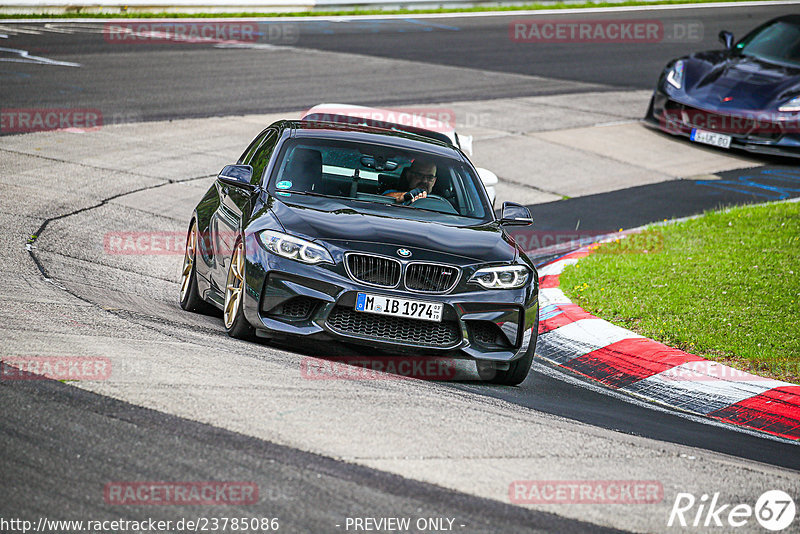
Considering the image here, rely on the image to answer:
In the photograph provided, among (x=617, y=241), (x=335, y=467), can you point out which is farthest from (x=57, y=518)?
(x=617, y=241)

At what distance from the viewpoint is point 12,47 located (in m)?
18.9

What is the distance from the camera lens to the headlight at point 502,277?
6395 millimetres

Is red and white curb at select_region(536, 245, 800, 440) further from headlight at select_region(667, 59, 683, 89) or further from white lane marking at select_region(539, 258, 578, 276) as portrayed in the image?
headlight at select_region(667, 59, 683, 89)

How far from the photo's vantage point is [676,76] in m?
16.2

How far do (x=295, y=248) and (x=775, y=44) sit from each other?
13.3 m

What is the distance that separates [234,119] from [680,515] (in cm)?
1188

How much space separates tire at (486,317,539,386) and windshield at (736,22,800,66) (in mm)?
11779

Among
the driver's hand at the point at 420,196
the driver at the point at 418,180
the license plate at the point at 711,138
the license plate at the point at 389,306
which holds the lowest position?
the license plate at the point at 711,138

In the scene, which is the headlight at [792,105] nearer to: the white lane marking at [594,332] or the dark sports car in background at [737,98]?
the dark sports car in background at [737,98]

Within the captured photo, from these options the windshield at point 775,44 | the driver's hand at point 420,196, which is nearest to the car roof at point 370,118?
the driver's hand at point 420,196

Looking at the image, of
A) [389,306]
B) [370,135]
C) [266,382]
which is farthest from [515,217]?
[266,382]
